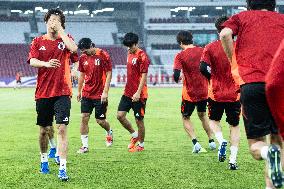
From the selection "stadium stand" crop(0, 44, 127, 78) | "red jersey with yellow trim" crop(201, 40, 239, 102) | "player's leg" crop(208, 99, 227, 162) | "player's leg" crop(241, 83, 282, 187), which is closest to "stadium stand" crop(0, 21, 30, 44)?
"stadium stand" crop(0, 44, 127, 78)

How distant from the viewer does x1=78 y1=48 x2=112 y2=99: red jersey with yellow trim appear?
10531 mm

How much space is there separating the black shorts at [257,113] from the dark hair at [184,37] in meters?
5.05

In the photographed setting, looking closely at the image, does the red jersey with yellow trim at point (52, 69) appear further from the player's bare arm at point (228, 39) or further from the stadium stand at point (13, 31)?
the stadium stand at point (13, 31)

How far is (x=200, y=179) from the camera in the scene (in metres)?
7.09

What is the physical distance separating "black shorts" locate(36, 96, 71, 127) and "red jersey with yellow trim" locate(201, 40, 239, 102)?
2345 millimetres

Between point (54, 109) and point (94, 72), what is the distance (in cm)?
332

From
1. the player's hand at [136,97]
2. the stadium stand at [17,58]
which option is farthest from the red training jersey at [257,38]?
the stadium stand at [17,58]

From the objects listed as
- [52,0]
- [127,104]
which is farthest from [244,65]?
[52,0]

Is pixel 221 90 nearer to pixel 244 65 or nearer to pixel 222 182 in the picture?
pixel 222 182

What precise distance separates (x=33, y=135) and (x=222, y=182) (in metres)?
7.23

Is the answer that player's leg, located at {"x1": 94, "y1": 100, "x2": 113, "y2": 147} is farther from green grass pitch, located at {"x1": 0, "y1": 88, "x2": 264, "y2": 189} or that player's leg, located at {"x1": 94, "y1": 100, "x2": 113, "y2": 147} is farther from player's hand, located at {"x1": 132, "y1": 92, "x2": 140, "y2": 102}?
player's hand, located at {"x1": 132, "y1": 92, "x2": 140, "y2": 102}

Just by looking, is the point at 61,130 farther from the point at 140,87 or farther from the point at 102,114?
the point at 102,114

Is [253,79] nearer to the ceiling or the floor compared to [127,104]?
nearer to the ceiling

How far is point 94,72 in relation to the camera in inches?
416
